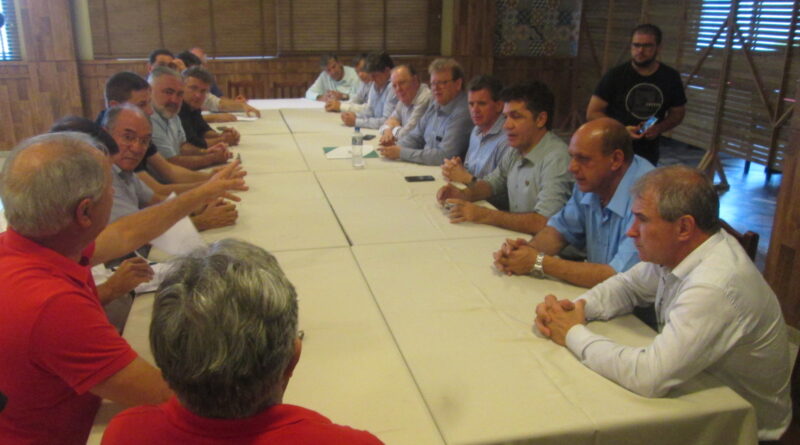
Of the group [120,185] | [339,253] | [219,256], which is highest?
[219,256]

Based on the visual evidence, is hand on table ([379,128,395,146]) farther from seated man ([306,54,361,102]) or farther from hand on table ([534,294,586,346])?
hand on table ([534,294,586,346])

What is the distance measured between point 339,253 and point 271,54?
6771mm

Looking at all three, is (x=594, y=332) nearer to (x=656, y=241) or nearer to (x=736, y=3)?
(x=656, y=241)

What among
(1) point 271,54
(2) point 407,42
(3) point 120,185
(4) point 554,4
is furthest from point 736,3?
(3) point 120,185

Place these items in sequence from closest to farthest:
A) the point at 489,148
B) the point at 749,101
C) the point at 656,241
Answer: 1. the point at 656,241
2. the point at 489,148
3. the point at 749,101

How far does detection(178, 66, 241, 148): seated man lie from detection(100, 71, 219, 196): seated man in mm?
944

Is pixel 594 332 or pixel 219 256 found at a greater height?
pixel 219 256

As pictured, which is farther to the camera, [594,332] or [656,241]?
[594,332]

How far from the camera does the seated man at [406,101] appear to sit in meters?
5.02

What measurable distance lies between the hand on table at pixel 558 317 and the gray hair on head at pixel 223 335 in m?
1.02

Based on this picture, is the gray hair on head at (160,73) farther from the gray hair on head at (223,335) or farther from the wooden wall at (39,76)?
the wooden wall at (39,76)

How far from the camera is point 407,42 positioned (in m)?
9.00

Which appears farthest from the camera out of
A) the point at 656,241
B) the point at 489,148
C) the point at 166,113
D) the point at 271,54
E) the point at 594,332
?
the point at 271,54

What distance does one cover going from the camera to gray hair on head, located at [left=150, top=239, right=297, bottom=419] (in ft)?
3.04
